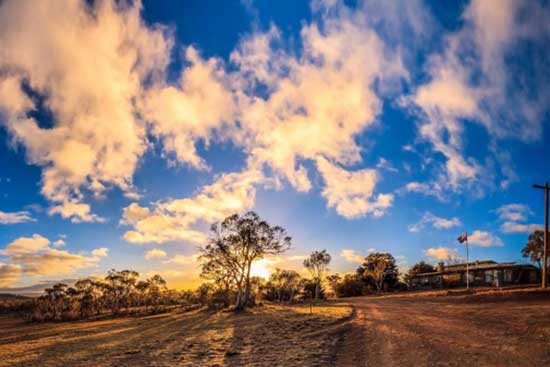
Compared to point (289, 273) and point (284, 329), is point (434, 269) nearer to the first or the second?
point (289, 273)

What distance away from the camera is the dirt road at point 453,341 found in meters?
10.4

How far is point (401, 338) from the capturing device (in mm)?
13844

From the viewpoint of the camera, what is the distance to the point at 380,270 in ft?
223

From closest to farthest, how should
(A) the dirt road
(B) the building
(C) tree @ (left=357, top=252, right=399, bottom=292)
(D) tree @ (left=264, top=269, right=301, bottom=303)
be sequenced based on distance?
(A) the dirt road
(B) the building
(C) tree @ (left=357, top=252, right=399, bottom=292)
(D) tree @ (left=264, top=269, right=301, bottom=303)

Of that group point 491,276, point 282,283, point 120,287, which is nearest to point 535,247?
point 491,276

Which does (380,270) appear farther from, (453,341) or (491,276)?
(453,341)

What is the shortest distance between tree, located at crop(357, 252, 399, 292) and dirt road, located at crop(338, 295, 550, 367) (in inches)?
2003

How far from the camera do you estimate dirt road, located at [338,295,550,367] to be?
10367mm

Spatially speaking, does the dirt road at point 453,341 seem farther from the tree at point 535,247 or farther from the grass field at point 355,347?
the tree at point 535,247

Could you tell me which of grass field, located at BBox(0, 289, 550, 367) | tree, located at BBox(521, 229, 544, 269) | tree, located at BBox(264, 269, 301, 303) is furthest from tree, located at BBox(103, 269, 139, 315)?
tree, located at BBox(521, 229, 544, 269)

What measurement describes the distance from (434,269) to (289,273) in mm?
34009

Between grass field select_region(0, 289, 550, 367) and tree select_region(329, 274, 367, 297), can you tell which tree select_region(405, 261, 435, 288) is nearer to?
tree select_region(329, 274, 367, 297)

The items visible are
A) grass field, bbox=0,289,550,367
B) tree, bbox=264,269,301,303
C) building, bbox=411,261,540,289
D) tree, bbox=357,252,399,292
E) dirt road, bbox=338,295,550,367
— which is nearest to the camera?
dirt road, bbox=338,295,550,367

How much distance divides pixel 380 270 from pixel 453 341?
58432mm
